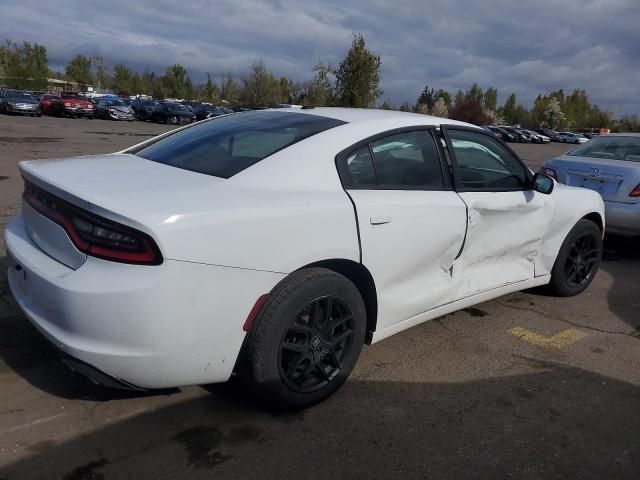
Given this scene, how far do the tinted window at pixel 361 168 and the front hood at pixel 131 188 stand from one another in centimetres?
73

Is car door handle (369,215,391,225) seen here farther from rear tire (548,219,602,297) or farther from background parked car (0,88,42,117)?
background parked car (0,88,42,117)

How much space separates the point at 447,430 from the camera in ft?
9.23

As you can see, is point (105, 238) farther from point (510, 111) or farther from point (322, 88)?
point (510, 111)

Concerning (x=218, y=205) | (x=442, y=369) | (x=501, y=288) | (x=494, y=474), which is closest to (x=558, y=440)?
(x=494, y=474)

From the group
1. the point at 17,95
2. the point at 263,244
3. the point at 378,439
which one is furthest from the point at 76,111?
the point at 378,439

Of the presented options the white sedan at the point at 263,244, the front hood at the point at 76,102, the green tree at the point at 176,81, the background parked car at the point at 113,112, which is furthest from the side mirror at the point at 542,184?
the green tree at the point at 176,81

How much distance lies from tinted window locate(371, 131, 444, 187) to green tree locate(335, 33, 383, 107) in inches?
735

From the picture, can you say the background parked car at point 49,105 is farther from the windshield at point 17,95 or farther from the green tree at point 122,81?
the green tree at point 122,81

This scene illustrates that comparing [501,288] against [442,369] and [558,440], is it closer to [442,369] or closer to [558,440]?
[442,369]

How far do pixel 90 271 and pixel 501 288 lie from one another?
2819mm

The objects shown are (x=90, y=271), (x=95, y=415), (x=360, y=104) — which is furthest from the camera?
(x=360, y=104)

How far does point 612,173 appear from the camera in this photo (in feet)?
20.9

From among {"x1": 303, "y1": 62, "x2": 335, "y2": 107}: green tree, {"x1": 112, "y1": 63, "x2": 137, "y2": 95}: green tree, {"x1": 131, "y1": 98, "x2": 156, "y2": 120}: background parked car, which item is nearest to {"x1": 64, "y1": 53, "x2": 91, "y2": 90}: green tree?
{"x1": 112, "y1": 63, "x2": 137, "y2": 95}: green tree

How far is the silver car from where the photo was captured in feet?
20.2
